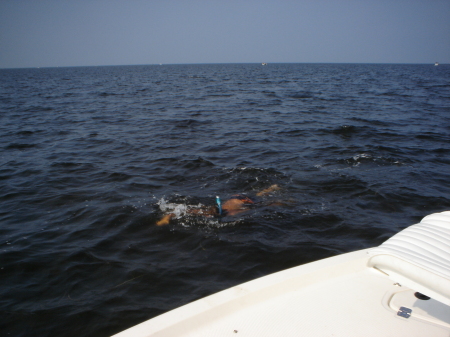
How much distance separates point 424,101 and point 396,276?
77.5 ft

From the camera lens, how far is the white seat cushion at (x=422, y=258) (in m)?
1.83

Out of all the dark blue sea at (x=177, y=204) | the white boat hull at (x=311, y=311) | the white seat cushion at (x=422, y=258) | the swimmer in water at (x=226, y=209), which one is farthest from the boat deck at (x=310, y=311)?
the swimmer in water at (x=226, y=209)

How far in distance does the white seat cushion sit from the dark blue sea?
2830mm

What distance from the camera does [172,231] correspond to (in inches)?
236

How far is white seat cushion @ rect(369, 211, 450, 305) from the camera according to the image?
1.83m

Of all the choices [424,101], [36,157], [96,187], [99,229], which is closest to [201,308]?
[99,229]

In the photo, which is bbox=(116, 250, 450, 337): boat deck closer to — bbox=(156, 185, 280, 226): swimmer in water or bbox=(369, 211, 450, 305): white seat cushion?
bbox=(369, 211, 450, 305): white seat cushion

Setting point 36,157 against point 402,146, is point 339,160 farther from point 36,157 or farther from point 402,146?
point 36,157

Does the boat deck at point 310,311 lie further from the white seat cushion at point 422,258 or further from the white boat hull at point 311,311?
the white seat cushion at point 422,258

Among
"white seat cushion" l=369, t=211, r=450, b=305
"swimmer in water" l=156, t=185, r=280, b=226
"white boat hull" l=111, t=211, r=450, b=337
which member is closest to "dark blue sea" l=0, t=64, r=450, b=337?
"swimmer in water" l=156, t=185, r=280, b=226

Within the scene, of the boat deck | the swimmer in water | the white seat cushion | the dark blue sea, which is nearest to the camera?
the white seat cushion

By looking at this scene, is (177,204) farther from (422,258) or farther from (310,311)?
(422,258)

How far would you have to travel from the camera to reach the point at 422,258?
1.99 meters

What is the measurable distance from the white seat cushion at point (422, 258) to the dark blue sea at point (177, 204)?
2.83 metres
